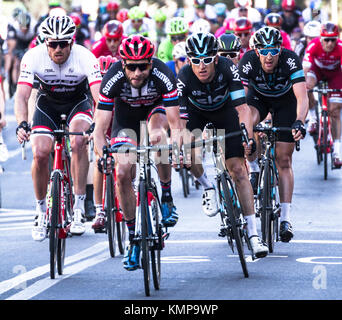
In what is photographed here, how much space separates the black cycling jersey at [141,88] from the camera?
379 inches

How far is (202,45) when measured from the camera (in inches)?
394

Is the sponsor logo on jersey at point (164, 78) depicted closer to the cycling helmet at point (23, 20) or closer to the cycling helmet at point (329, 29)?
the cycling helmet at point (329, 29)

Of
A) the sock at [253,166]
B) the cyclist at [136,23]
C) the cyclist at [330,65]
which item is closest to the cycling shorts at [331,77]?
the cyclist at [330,65]

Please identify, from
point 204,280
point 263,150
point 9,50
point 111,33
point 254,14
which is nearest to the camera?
point 204,280

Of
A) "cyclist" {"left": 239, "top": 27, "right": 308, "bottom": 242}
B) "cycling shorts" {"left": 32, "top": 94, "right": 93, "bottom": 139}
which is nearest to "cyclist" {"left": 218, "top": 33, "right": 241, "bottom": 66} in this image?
"cyclist" {"left": 239, "top": 27, "right": 308, "bottom": 242}

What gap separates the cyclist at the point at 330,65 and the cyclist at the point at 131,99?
24.8ft

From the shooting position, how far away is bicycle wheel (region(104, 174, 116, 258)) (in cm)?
1105

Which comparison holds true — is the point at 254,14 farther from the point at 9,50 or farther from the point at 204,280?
the point at 204,280

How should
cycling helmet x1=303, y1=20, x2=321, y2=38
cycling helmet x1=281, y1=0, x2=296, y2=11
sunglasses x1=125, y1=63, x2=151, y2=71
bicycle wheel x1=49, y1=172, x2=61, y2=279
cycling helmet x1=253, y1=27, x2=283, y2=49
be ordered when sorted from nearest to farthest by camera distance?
sunglasses x1=125, y1=63, x2=151, y2=71 → bicycle wheel x1=49, y1=172, x2=61, y2=279 → cycling helmet x1=253, y1=27, x2=283, y2=49 → cycling helmet x1=303, y1=20, x2=321, y2=38 → cycling helmet x1=281, y1=0, x2=296, y2=11

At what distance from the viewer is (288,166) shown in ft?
37.8

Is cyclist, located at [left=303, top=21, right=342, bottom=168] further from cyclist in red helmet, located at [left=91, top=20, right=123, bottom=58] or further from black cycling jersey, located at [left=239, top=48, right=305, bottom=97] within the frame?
black cycling jersey, located at [left=239, top=48, right=305, bottom=97]

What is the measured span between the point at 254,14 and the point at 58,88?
44.3 feet

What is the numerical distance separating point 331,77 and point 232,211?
27.5 feet
